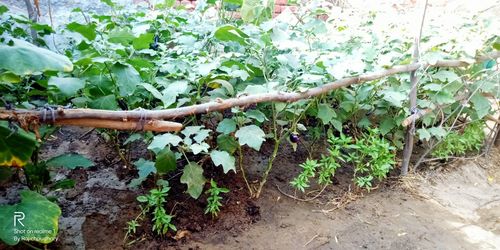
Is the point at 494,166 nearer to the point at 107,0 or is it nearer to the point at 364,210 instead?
the point at 364,210

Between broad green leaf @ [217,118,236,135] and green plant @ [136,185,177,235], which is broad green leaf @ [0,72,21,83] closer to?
green plant @ [136,185,177,235]

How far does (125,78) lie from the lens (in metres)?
1.52

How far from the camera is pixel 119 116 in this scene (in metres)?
1.27

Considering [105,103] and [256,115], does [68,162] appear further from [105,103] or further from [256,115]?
[256,115]

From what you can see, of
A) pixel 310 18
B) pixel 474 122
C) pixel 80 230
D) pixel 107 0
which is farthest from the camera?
pixel 474 122

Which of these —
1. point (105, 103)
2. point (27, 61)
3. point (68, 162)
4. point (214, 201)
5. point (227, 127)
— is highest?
point (27, 61)

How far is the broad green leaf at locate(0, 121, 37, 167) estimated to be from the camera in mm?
1146

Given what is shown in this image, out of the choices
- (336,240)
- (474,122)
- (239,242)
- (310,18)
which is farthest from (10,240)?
(474,122)

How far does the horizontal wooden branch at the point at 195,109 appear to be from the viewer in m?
1.14

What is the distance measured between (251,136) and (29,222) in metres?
0.93

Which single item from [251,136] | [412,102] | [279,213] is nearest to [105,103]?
[251,136]

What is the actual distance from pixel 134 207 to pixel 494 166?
113 inches

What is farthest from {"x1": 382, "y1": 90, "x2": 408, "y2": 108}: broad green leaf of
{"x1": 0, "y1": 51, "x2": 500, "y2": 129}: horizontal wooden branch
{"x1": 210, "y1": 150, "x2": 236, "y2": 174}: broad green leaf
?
{"x1": 210, "y1": 150, "x2": 236, "y2": 174}: broad green leaf

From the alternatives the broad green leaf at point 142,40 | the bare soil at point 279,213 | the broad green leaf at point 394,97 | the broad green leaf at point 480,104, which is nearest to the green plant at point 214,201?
the bare soil at point 279,213
